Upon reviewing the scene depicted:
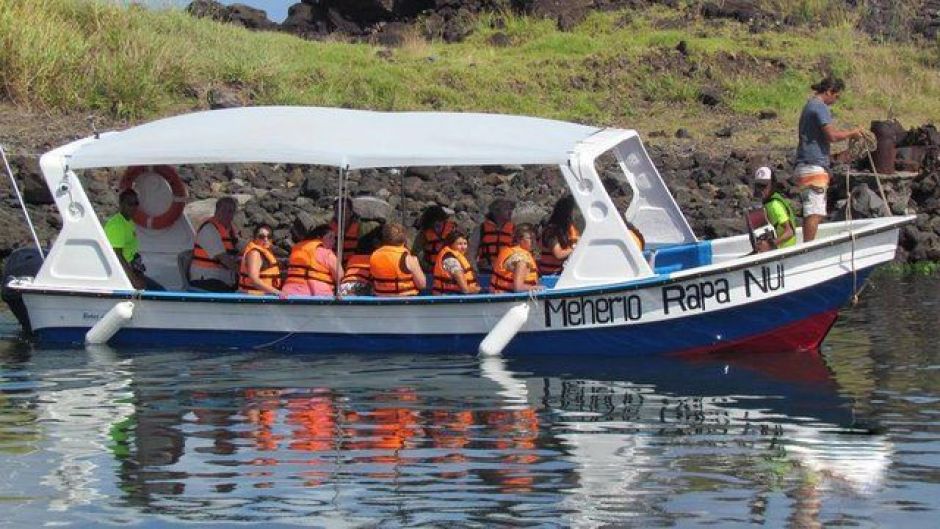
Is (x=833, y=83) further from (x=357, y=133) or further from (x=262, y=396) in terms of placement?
(x=262, y=396)

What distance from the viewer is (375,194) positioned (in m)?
25.2

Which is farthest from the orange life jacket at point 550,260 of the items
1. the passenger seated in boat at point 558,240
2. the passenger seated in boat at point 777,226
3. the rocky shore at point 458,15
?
the rocky shore at point 458,15

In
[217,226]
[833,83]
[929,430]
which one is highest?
[833,83]

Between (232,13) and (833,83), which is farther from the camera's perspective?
(232,13)

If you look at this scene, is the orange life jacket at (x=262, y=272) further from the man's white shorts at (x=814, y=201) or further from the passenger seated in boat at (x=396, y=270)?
the man's white shorts at (x=814, y=201)

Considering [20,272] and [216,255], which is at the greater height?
[216,255]

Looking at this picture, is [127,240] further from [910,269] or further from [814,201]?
[910,269]

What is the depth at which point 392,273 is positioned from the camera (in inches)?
610

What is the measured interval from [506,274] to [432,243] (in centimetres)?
150

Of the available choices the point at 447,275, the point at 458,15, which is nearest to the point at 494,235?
the point at 447,275

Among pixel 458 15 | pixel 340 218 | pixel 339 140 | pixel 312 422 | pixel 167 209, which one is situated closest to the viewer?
pixel 312 422

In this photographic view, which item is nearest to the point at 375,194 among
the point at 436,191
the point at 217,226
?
the point at 436,191

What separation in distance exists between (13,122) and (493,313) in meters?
15.4

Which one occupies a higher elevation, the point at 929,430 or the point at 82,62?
the point at 82,62
